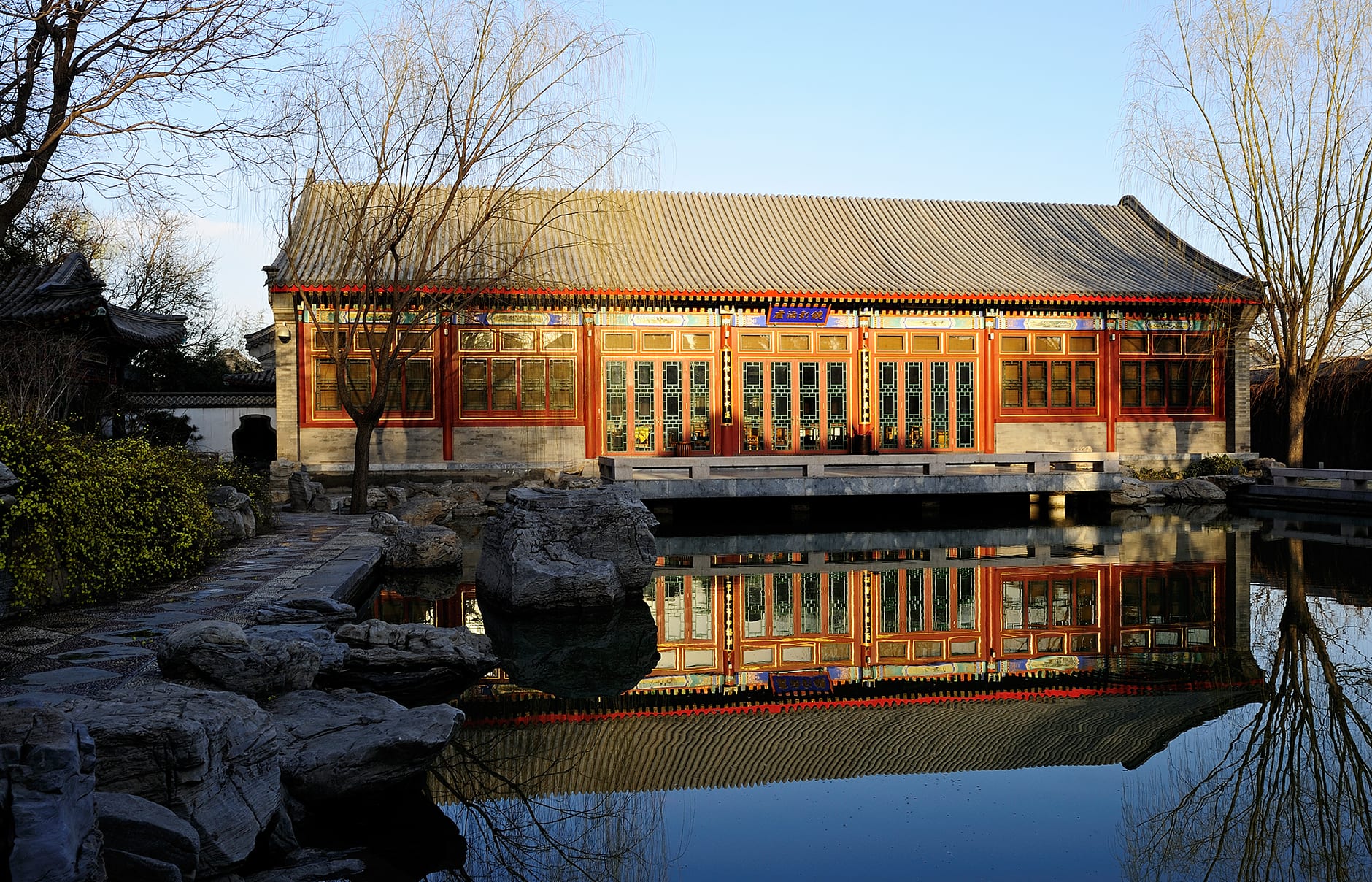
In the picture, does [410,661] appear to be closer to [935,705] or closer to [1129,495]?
[935,705]

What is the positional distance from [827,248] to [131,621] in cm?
1755

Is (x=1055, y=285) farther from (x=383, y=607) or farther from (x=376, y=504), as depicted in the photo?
(x=383, y=607)

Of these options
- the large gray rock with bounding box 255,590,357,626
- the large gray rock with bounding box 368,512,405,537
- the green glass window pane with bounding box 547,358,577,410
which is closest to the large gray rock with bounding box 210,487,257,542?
the large gray rock with bounding box 368,512,405,537

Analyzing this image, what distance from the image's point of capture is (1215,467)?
797 inches

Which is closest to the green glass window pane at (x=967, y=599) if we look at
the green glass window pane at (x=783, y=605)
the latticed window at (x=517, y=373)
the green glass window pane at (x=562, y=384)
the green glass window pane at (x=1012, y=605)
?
the green glass window pane at (x=1012, y=605)

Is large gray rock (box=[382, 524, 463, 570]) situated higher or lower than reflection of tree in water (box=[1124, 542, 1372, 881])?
higher

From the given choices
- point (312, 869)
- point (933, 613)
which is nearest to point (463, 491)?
point (933, 613)

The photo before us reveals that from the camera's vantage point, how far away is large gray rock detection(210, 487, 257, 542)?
10883 millimetres

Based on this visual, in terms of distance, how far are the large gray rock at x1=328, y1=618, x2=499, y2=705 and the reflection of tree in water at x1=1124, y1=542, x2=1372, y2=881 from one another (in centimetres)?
381

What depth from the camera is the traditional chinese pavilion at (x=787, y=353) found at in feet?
62.3

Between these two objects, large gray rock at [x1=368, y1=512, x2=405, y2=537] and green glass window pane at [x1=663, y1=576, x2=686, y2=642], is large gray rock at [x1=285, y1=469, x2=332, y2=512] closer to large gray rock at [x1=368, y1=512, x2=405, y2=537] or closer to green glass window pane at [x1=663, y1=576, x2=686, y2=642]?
large gray rock at [x1=368, y1=512, x2=405, y2=537]

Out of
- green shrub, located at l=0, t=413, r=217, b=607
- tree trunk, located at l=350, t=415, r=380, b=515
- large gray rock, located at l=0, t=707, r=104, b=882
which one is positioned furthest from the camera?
tree trunk, located at l=350, t=415, r=380, b=515

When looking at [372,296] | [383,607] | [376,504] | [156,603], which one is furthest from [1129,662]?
A: [376,504]

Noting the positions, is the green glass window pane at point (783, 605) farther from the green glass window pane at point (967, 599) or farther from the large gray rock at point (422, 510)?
the large gray rock at point (422, 510)
